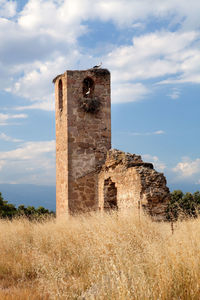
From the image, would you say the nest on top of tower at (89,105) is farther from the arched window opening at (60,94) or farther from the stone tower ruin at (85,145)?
the arched window opening at (60,94)

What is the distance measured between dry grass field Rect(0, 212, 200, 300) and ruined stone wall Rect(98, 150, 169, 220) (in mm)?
1114

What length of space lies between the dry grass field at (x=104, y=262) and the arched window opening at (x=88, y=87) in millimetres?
5925

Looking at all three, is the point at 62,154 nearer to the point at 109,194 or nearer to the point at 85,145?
the point at 85,145

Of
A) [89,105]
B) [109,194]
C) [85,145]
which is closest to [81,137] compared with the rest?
[85,145]

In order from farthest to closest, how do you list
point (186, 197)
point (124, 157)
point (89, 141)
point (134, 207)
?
1. point (186, 197)
2. point (89, 141)
3. point (124, 157)
4. point (134, 207)

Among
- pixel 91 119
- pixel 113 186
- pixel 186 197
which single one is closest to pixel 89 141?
pixel 91 119

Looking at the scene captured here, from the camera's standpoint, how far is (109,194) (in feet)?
42.0

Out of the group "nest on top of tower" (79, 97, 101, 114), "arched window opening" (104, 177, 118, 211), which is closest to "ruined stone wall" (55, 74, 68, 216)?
"nest on top of tower" (79, 97, 101, 114)

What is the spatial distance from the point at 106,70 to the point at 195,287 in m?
11.5

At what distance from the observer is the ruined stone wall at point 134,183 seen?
9.83 m

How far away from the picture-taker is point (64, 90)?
46.1 feet

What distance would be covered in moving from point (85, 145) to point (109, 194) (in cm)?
218

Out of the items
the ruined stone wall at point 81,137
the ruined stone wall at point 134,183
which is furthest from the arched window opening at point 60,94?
Answer: the ruined stone wall at point 134,183

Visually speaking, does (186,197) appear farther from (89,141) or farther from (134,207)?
(134,207)
